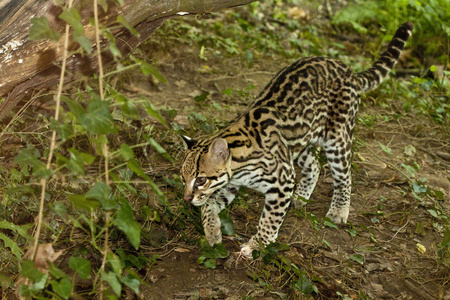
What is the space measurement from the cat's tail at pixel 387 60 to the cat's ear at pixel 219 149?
2.21 meters

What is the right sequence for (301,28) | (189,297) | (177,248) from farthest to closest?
A: 1. (301,28)
2. (177,248)
3. (189,297)

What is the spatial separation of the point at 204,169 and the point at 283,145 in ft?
3.09

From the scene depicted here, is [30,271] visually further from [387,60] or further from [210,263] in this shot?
[387,60]

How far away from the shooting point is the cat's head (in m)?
4.52

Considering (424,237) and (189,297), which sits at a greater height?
(189,297)

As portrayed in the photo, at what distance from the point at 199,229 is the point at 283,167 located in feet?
3.26

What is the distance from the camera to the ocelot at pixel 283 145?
462 centimetres

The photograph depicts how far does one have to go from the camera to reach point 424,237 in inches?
217

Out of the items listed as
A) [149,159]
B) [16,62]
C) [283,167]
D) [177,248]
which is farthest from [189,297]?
[16,62]

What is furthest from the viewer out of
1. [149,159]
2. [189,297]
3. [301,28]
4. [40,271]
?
[301,28]

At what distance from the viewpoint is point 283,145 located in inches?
200

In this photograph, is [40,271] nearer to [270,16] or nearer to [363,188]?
[363,188]

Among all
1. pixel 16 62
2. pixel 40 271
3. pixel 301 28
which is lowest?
pixel 301 28

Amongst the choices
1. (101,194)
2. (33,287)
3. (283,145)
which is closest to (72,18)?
(101,194)
